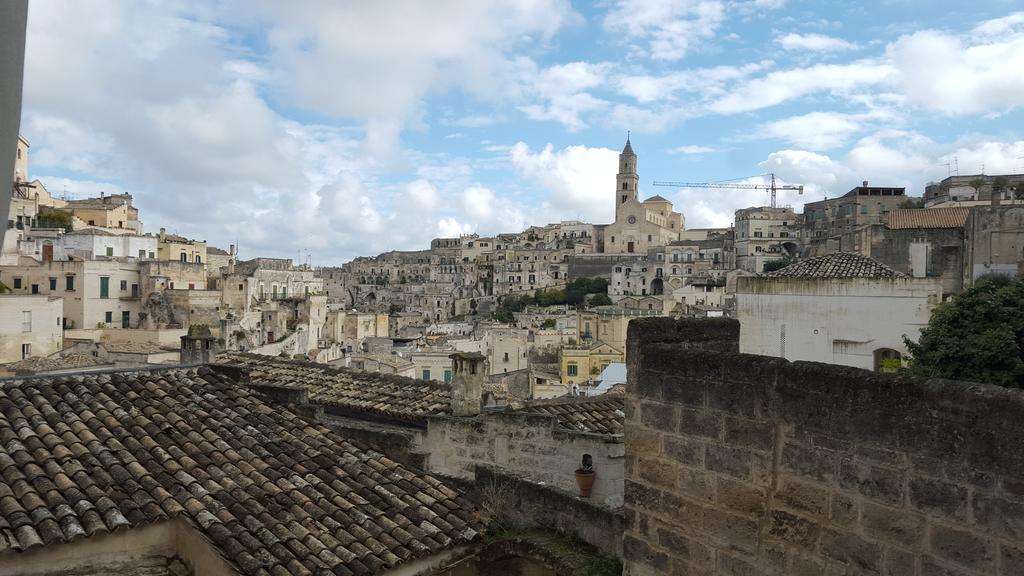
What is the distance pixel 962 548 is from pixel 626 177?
420 ft

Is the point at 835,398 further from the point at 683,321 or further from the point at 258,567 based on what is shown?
the point at 258,567

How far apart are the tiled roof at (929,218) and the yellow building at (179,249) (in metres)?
52.4

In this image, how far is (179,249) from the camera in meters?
61.6

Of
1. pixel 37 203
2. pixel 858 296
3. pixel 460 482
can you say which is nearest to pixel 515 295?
pixel 37 203

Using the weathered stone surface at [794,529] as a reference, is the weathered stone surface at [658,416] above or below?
above

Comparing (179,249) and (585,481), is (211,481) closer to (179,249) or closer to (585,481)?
(585,481)

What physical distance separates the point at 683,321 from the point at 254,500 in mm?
4152

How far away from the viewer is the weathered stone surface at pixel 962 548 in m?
2.87

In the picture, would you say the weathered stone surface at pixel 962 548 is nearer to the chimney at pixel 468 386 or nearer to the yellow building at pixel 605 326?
the chimney at pixel 468 386

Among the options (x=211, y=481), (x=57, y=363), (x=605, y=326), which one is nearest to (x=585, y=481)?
(x=211, y=481)

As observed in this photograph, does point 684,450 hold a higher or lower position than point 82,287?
lower

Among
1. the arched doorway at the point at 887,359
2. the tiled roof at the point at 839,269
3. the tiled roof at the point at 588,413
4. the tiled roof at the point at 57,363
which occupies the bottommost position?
the tiled roof at the point at 57,363

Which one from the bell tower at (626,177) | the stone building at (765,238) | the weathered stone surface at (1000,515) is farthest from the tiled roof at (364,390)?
the bell tower at (626,177)

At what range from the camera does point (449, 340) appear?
166 ft
